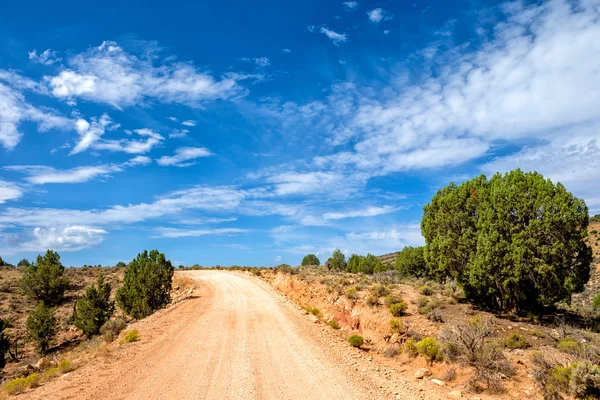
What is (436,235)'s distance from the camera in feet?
73.7

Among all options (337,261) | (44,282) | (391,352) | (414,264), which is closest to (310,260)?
(337,261)

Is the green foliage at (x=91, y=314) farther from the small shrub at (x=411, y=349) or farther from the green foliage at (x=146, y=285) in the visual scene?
the small shrub at (x=411, y=349)

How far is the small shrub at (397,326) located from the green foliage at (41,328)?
3160 cm

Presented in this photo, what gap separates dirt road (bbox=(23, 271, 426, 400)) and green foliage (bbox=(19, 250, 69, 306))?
34.1 metres

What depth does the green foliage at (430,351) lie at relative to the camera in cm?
1134

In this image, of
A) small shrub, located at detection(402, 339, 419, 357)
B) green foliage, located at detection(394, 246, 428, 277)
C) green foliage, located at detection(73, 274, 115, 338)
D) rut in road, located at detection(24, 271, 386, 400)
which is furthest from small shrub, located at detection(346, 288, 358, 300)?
green foliage, located at detection(394, 246, 428, 277)

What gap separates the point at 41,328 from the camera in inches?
1204

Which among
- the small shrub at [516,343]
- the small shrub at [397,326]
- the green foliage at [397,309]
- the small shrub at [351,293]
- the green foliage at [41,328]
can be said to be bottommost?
the green foliage at [41,328]

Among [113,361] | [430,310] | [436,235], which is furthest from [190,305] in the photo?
[436,235]

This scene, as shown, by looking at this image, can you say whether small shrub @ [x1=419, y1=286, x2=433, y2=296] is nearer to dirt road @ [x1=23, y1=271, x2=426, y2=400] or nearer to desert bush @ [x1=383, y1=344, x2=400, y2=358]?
dirt road @ [x1=23, y1=271, x2=426, y2=400]

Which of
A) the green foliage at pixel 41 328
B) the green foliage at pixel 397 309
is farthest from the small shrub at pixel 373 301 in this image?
the green foliage at pixel 41 328

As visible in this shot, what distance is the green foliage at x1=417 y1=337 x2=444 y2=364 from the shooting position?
1134cm

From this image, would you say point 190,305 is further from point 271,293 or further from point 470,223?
point 470,223

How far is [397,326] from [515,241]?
299 inches
